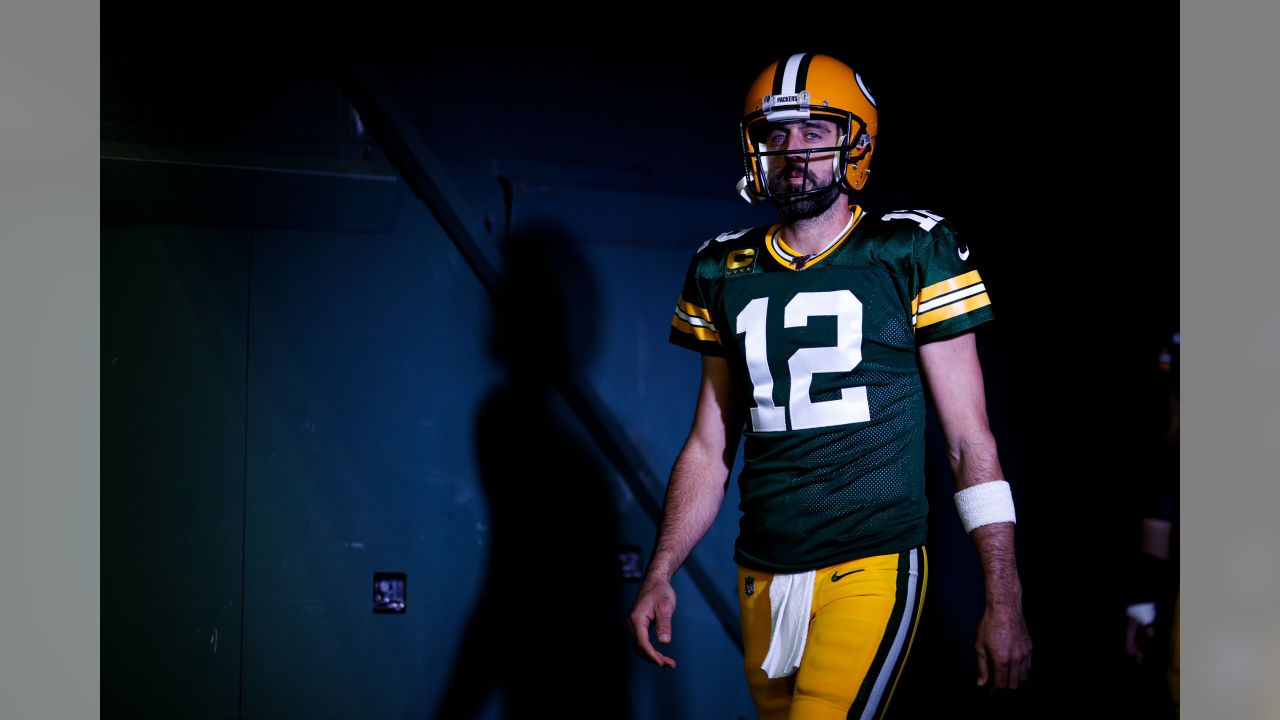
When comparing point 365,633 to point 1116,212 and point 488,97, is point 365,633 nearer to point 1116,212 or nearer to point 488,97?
point 488,97

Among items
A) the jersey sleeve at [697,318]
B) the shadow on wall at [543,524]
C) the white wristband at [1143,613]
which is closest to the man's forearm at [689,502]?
the jersey sleeve at [697,318]

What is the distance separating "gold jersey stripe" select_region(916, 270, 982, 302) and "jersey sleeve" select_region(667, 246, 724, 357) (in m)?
0.48

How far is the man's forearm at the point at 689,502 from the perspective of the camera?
234 cm

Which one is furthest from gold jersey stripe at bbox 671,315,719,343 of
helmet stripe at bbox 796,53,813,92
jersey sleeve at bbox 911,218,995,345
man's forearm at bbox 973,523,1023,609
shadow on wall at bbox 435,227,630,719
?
shadow on wall at bbox 435,227,630,719

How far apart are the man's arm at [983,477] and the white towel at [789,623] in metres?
0.33

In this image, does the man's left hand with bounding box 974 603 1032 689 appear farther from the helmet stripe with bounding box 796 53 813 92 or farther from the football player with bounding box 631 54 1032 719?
the helmet stripe with bounding box 796 53 813 92

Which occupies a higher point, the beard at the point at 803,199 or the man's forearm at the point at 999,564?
the beard at the point at 803,199

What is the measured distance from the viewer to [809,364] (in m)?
2.17

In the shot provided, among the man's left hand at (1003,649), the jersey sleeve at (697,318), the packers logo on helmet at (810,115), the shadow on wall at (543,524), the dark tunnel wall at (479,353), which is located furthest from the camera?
the shadow on wall at (543,524)

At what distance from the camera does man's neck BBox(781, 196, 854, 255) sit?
2.28m

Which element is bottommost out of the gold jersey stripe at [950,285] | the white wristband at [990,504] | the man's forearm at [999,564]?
the man's forearm at [999,564]

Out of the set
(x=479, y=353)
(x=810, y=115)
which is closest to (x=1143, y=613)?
(x=810, y=115)

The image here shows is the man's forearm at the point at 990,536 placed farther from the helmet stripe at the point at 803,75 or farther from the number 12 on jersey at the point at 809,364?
the helmet stripe at the point at 803,75
